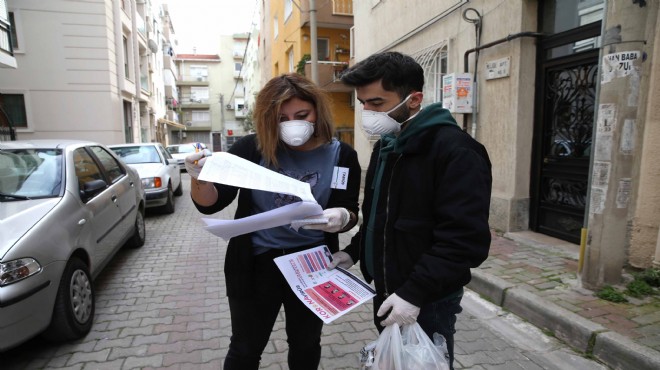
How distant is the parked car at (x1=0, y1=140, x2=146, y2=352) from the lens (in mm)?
2592

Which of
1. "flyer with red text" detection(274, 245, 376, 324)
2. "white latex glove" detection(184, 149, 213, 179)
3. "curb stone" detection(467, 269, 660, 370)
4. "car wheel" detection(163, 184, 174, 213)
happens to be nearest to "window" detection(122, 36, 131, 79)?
"car wheel" detection(163, 184, 174, 213)

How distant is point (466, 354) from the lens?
2982mm

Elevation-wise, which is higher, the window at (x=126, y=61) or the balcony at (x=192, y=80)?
the balcony at (x=192, y=80)

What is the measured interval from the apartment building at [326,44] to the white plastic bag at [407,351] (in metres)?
11.9

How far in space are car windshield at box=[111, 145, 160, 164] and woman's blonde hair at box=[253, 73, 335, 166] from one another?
314 inches

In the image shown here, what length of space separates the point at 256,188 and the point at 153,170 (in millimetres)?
7644

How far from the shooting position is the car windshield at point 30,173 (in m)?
3.46

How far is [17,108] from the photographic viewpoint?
48.2ft

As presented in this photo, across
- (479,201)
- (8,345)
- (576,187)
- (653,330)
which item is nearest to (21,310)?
(8,345)

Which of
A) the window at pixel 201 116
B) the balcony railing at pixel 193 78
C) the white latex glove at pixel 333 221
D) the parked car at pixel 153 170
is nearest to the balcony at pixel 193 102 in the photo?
the window at pixel 201 116

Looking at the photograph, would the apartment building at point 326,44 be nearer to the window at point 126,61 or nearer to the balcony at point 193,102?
the window at point 126,61

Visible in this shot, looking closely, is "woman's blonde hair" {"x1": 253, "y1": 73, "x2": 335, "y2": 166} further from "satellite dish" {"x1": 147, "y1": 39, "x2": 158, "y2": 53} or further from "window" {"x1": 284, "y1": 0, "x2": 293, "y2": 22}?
"satellite dish" {"x1": 147, "y1": 39, "x2": 158, "y2": 53}

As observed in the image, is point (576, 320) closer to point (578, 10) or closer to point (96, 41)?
point (578, 10)

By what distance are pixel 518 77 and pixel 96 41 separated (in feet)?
51.6
